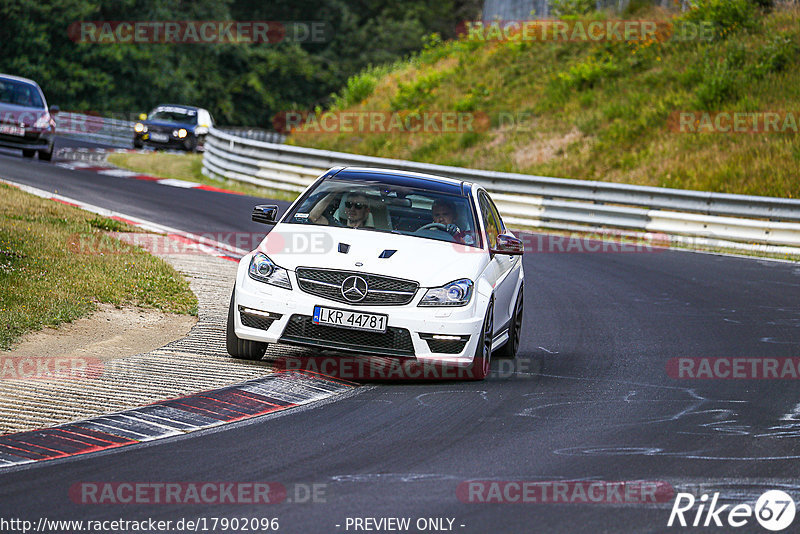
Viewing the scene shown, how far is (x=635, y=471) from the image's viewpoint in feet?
20.4

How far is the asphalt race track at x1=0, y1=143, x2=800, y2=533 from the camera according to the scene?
532 centimetres

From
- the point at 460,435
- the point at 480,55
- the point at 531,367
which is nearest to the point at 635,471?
the point at 460,435

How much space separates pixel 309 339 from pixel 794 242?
1358cm

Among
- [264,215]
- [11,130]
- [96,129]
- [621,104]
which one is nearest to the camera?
[264,215]

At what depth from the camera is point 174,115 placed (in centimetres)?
3625

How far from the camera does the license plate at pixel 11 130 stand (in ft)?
85.6

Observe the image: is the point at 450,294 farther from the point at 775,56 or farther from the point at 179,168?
the point at 179,168

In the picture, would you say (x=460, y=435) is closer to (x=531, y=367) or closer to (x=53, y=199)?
(x=531, y=367)

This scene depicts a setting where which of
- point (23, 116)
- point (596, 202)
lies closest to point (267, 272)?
point (596, 202)

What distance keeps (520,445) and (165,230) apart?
11429 millimetres

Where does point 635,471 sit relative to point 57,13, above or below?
below

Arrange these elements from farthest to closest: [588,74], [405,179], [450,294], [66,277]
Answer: [588,74], [66,277], [405,179], [450,294]

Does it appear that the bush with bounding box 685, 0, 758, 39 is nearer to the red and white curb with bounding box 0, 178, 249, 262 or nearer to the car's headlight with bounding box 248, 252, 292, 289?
the red and white curb with bounding box 0, 178, 249, 262

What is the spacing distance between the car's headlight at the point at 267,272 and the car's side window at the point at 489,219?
1.90 meters
